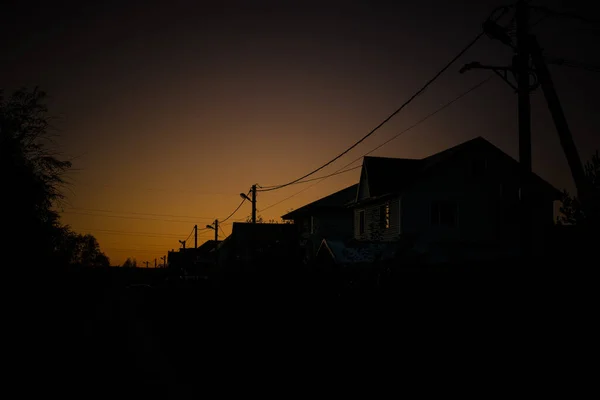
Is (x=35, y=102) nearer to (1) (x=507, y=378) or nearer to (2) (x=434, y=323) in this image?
(2) (x=434, y=323)

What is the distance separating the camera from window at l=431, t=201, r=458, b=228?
28.5 meters

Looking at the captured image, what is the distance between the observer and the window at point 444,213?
2850 centimetres

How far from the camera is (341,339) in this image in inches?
352

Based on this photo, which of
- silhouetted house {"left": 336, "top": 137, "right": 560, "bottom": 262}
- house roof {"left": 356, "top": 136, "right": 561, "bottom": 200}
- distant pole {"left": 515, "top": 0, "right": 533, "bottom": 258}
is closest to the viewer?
distant pole {"left": 515, "top": 0, "right": 533, "bottom": 258}

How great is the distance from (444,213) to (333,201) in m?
18.7

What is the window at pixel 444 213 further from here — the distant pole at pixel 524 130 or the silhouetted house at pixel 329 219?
the distant pole at pixel 524 130

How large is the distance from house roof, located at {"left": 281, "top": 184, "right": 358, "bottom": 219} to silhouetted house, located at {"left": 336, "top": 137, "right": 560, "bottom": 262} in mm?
15230

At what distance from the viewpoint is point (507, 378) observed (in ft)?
17.9

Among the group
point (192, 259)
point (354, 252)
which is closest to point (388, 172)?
point (354, 252)

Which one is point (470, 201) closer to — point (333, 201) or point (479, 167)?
point (479, 167)

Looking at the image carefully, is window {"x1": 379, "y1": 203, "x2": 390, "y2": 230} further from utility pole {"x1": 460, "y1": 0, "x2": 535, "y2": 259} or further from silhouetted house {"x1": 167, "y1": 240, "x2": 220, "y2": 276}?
silhouetted house {"x1": 167, "y1": 240, "x2": 220, "y2": 276}

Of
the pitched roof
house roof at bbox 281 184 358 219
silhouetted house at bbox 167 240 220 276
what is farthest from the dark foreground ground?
silhouetted house at bbox 167 240 220 276

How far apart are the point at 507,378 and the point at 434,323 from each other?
1.55 metres

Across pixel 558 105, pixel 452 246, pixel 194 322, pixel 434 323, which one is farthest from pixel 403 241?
pixel 452 246
